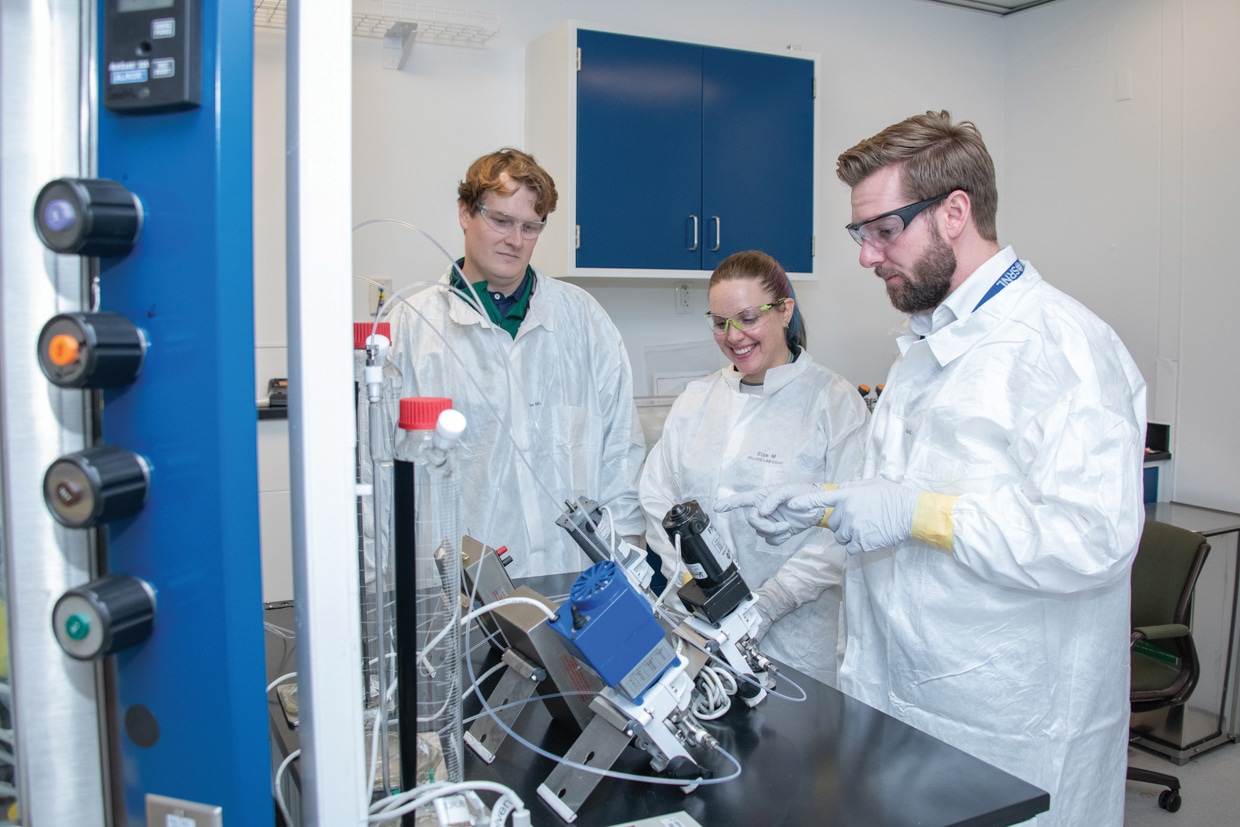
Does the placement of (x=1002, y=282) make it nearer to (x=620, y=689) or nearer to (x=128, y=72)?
(x=620, y=689)

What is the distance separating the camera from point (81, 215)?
1.91 feet

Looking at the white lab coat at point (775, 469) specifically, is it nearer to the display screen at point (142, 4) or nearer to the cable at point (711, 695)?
the cable at point (711, 695)

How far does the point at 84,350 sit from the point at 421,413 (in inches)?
10.4

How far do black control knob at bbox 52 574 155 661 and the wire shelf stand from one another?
2.65m

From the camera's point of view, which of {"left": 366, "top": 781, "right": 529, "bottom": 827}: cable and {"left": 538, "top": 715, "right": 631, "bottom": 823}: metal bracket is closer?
{"left": 366, "top": 781, "right": 529, "bottom": 827}: cable

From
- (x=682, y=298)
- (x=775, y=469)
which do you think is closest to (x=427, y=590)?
(x=775, y=469)

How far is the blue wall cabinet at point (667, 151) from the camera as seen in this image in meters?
3.02

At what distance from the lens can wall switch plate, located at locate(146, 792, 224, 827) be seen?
0.63m

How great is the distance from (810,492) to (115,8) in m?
1.13

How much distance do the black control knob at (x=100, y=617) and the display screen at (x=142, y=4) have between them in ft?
1.29

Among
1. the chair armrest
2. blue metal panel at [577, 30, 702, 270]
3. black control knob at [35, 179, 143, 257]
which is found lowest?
the chair armrest

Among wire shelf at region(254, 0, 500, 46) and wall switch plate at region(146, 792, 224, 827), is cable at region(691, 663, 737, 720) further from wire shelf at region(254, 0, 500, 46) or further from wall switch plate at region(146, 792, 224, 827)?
wire shelf at region(254, 0, 500, 46)

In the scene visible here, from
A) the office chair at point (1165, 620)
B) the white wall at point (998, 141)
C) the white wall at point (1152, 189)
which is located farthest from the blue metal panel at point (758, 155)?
the office chair at point (1165, 620)

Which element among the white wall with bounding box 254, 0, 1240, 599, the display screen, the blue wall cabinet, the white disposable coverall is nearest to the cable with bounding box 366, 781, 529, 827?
the display screen
